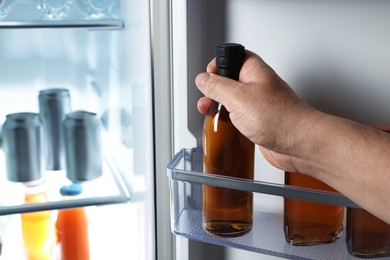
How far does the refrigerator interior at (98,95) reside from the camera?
1201 millimetres

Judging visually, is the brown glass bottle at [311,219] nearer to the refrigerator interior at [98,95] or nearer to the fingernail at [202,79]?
the fingernail at [202,79]

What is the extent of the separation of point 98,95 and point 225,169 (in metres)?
0.64

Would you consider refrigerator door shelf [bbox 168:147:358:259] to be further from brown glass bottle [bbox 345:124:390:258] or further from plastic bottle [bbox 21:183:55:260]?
plastic bottle [bbox 21:183:55:260]

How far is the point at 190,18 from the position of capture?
958 millimetres

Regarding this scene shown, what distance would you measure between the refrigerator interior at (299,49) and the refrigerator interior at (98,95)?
192 millimetres

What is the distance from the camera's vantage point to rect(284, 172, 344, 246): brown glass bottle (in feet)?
2.83

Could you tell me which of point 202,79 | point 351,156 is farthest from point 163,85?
point 351,156

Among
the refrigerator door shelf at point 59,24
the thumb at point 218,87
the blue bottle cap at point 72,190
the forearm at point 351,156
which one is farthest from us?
the blue bottle cap at point 72,190

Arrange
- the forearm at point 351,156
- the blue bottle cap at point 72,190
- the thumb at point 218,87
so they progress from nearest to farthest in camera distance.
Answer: the forearm at point 351,156, the thumb at point 218,87, the blue bottle cap at point 72,190

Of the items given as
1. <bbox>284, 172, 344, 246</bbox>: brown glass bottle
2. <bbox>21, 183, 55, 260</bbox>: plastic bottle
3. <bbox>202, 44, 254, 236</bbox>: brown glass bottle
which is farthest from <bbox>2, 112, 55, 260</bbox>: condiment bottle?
<bbox>284, 172, 344, 246</bbox>: brown glass bottle

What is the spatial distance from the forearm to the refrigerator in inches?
2.3

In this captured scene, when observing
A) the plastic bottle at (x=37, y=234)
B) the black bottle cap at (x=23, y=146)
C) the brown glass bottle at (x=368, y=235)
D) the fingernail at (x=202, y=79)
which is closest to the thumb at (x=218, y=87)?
the fingernail at (x=202, y=79)

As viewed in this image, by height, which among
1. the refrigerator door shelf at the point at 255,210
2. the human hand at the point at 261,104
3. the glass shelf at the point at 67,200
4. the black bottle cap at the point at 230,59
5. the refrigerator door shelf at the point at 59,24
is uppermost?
the refrigerator door shelf at the point at 59,24

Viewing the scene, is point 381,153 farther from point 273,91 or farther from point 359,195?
point 273,91
